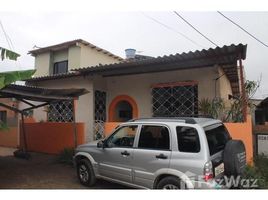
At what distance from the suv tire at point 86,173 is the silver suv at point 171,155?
19cm

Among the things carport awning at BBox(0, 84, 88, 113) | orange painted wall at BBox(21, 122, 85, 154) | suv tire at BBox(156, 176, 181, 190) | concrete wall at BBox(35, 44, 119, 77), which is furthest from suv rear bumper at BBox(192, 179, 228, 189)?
concrete wall at BBox(35, 44, 119, 77)

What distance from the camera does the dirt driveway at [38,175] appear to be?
6625mm

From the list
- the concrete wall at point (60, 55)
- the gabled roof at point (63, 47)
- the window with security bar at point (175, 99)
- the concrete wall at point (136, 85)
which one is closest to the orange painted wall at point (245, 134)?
the concrete wall at point (136, 85)

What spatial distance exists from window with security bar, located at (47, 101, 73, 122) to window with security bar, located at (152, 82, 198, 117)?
4416 mm

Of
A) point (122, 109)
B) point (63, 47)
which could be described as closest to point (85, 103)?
point (122, 109)

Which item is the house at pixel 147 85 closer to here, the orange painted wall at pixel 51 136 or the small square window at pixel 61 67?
the orange painted wall at pixel 51 136

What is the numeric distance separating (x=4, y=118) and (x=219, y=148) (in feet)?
45.5

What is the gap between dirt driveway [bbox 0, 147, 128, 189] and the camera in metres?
6.62

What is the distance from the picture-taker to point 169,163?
487 cm

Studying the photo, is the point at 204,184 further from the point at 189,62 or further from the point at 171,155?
the point at 189,62

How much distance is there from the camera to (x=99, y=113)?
11.9 metres

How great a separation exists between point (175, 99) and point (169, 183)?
540 cm
